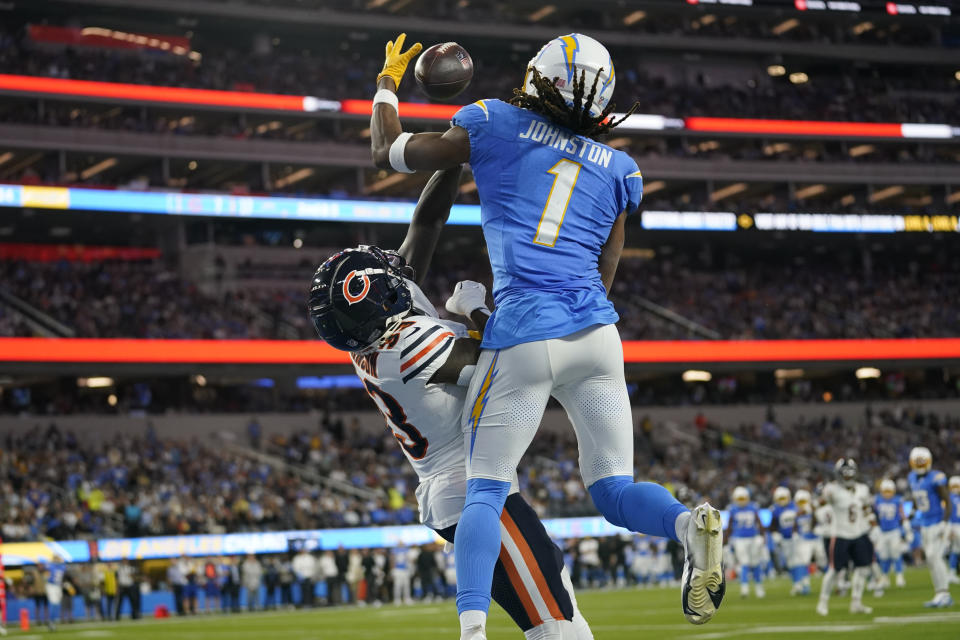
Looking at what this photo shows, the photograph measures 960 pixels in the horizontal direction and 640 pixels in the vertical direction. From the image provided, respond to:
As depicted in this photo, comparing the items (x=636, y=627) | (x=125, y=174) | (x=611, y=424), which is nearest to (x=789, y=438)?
(x=125, y=174)

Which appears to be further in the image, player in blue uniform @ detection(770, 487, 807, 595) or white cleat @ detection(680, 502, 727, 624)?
player in blue uniform @ detection(770, 487, 807, 595)

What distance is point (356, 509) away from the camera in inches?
1107

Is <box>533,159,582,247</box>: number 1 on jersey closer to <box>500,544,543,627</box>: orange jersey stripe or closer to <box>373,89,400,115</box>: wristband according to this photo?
<box>373,89,400,115</box>: wristband

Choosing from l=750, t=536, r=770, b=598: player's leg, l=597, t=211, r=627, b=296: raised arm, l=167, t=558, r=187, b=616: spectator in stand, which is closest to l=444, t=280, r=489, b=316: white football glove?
l=597, t=211, r=627, b=296: raised arm

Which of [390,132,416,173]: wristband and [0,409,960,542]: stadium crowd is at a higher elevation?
[390,132,416,173]: wristband

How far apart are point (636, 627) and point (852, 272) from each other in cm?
3837

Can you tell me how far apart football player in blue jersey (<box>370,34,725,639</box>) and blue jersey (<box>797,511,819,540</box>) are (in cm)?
1660

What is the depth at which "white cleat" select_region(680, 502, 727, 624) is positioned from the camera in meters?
3.73

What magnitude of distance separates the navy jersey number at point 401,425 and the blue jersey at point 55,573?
19194 millimetres

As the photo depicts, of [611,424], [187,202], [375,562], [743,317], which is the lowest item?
[375,562]

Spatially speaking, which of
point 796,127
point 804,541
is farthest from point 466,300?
point 796,127

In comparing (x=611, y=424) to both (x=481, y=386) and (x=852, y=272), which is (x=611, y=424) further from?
A: (x=852, y=272)

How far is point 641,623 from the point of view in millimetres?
13430

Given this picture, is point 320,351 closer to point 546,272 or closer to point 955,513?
point 955,513
